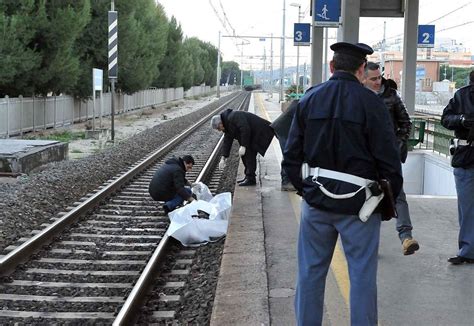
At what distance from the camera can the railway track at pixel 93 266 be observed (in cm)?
519

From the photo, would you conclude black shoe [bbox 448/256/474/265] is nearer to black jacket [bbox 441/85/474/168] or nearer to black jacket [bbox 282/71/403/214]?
black jacket [bbox 441/85/474/168]

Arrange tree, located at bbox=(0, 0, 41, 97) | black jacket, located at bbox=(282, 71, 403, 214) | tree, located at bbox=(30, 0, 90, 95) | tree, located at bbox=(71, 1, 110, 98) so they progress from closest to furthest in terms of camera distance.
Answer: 1. black jacket, located at bbox=(282, 71, 403, 214)
2. tree, located at bbox=(0, 0, 41, 97)
3. tree, located at bbox=(30, 0, 90, 95)
4. tree, located at bbox=(71, 1, 110, 98)

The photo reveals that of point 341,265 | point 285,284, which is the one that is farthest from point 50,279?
point 341,265

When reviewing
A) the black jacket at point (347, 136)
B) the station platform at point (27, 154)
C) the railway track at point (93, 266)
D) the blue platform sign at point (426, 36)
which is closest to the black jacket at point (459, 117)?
the black jacket at point (347, 136)

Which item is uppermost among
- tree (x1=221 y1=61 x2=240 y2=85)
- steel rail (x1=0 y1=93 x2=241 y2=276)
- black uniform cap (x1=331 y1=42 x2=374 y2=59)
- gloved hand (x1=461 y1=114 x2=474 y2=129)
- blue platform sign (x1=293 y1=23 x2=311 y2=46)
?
tree (x1=221 y1=61 x2=240 y2=85)

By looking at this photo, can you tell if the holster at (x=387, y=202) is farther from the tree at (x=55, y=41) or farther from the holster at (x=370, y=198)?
the tree at (x=55, y=41)

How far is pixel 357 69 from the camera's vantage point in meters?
3.51

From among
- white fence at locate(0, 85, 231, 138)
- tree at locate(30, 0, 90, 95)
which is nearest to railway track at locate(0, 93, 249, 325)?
white fence at locate(0, 85, 231, 138)

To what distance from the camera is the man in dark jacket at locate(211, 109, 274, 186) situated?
1023 cm

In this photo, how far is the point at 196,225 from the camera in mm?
7633

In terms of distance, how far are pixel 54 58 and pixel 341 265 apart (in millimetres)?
17855

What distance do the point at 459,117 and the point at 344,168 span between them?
238 centimetres

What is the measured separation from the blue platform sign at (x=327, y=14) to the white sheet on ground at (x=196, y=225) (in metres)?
5.53

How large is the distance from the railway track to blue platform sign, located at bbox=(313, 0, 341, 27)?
4.95 metres
